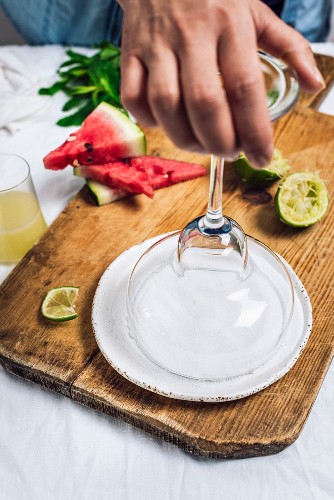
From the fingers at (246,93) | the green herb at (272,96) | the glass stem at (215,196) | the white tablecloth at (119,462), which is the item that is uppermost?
the fingers at (246,93)

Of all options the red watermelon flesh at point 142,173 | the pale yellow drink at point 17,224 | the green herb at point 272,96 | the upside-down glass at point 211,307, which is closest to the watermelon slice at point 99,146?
the red watermelon flesh at point 142,173

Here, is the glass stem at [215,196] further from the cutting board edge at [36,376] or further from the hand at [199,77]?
the cutting board edge at [36,376]

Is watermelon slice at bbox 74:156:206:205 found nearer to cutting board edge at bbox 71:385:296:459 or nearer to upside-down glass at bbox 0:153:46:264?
upside-down glass at bbox 0:153:46:264

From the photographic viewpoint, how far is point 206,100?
66 centimetres

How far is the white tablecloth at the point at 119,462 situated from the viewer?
1006 mm

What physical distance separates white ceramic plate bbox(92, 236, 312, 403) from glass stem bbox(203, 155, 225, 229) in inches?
7.4

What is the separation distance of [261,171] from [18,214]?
1.78 feet

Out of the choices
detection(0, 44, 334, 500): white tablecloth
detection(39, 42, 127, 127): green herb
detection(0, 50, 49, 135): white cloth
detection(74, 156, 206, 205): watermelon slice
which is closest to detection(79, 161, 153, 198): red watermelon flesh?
detection(74, 156, 206, 205): watermelon slice

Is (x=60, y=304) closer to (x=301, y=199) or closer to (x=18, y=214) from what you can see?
(x=18, y=214)

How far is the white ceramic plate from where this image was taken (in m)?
1.01

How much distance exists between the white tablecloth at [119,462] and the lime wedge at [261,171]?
49 centimetres

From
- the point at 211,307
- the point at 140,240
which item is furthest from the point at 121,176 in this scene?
the point at 211,307

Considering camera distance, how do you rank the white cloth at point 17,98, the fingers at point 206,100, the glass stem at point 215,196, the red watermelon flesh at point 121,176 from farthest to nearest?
1. the white cloth at point 17,98
2. the red watermelon flesh at point 121,176
3. the glass stem at point 215,196
4. the fingers at point 206,100

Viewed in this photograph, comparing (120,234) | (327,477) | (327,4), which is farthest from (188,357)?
(327,4)
